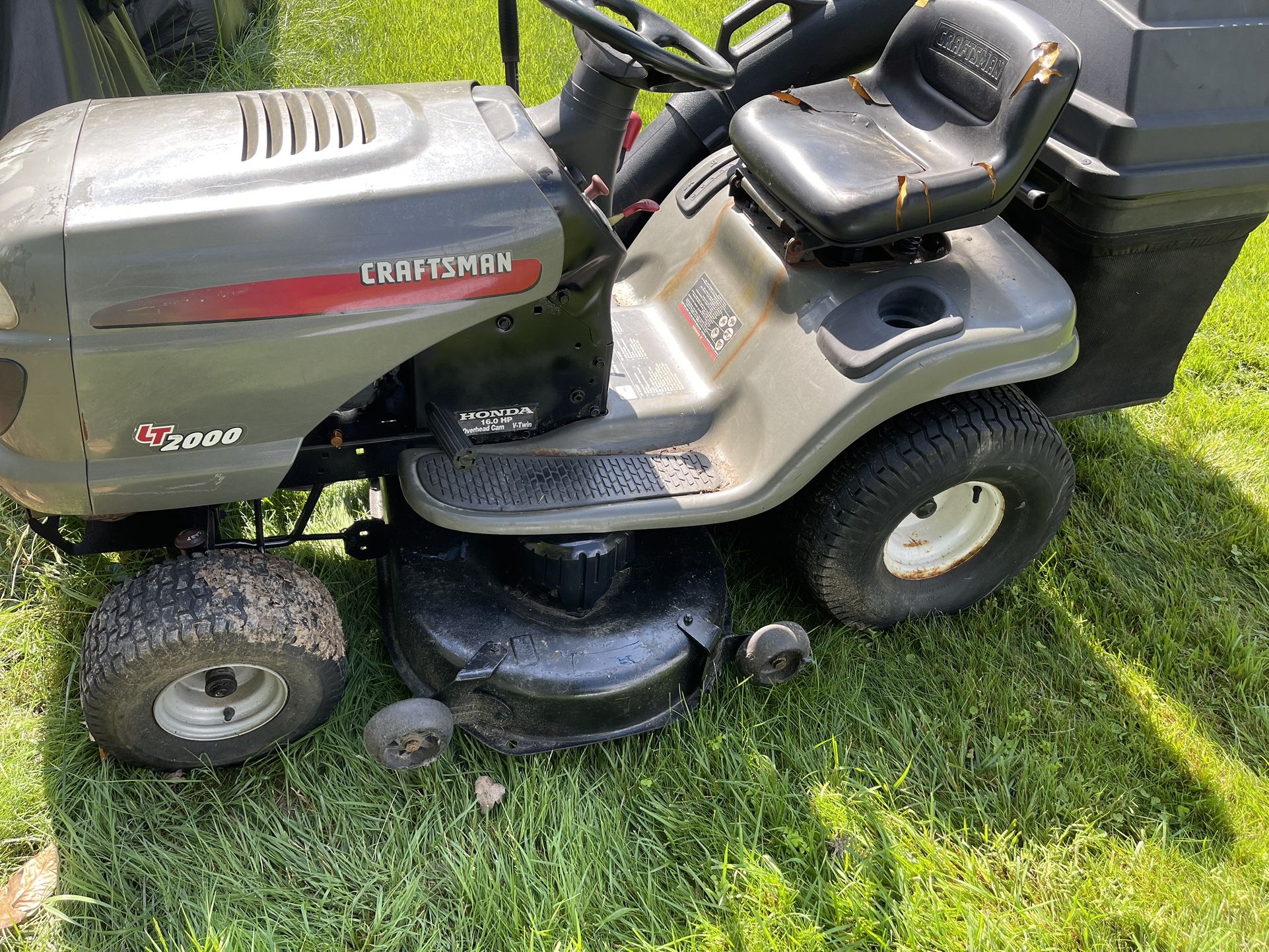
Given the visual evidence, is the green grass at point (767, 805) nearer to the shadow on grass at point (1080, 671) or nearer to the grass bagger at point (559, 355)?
the shadow on grass at point (1080, 671)

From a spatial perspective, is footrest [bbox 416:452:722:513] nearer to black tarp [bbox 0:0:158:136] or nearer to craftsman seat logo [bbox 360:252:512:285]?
craftsman seat logo [bbox 360:252:512:285]

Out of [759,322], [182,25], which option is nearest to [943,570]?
[759,322]

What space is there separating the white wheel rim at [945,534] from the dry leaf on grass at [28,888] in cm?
175

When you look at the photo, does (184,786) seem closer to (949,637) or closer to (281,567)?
(281,567)

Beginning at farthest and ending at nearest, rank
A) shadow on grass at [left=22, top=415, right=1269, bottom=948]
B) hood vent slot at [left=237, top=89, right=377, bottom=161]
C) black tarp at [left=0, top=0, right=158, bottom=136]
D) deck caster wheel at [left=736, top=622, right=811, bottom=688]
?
black tarp at [left=0, top=0, right=158, bottom=136]
deck caster wheel at [left=736, top=622, right=811, bottom=688]
shadow on grass at [left=22, top=415, right=1269, bottom=948]
hood vent slot at [left=237, top=89, right=377, bottom=161]

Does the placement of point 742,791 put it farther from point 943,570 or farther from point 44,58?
point 44,58

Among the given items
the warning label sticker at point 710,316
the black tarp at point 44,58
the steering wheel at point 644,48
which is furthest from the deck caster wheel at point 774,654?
the black tarp at point 44,58

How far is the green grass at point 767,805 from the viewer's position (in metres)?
1.87

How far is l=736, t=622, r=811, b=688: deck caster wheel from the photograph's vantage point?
2.13 metres

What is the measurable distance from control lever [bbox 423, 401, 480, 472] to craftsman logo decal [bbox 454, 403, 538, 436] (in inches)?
1.4

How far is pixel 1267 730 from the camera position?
2.33 m

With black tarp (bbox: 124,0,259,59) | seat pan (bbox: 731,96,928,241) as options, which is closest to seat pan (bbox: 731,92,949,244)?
seat pan (bbox: 731,96,928,241)

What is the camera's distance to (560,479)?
210 cm

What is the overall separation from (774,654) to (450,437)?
76cm
